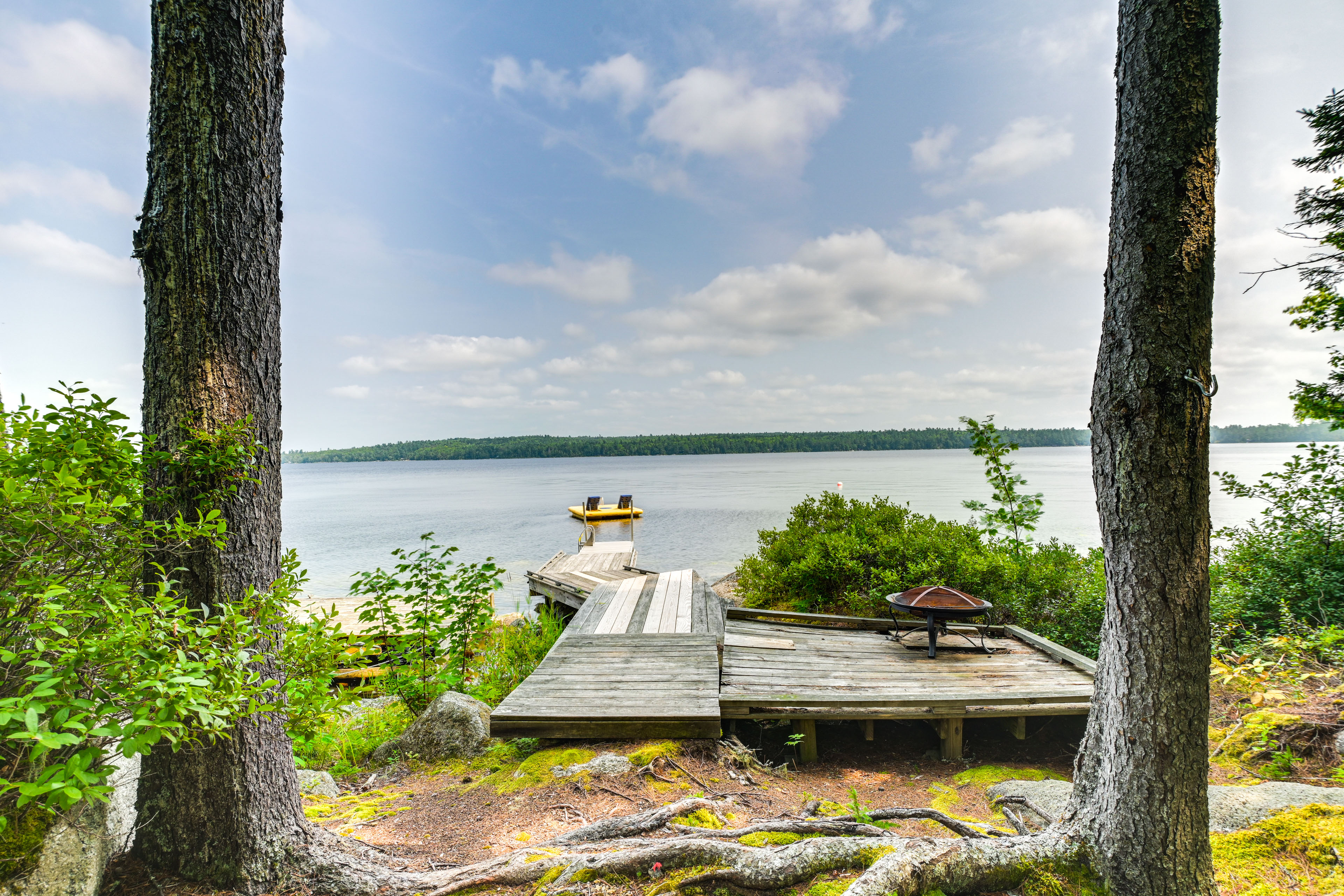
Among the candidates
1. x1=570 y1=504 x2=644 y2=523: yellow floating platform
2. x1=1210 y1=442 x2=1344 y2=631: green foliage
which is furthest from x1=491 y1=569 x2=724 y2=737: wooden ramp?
x1=570 y1=504 x2=644 y2=523: yellow floating platform

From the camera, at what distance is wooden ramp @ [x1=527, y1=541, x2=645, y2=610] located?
37.1ft

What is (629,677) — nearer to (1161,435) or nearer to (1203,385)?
(1161,435)

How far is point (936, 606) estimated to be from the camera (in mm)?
5980

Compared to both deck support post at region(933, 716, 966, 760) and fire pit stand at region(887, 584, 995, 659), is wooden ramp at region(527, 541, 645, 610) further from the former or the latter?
deck support post at region(933, 716, 966, 760)

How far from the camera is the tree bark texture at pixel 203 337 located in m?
2.51

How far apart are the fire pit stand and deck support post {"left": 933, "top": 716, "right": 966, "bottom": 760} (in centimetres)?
107

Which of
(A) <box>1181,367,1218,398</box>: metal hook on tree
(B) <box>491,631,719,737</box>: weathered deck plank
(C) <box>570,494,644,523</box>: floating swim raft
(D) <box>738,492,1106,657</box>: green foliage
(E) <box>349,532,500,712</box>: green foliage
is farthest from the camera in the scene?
(C) <box>570,494,644,523</box>: floating swim raft

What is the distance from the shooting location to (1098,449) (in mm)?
→ 2381

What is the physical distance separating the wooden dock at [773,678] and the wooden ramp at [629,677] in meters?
0.01

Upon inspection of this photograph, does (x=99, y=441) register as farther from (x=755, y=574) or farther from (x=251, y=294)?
(x=755, y=574)

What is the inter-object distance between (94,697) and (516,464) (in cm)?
18460

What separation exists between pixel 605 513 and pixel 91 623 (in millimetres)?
31141

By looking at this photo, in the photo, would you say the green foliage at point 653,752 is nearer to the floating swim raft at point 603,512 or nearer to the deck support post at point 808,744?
the deck support post at point 808,744

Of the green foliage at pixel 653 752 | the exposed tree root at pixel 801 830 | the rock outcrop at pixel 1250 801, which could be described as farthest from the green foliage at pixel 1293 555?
the green foliage at pixel 653 752
